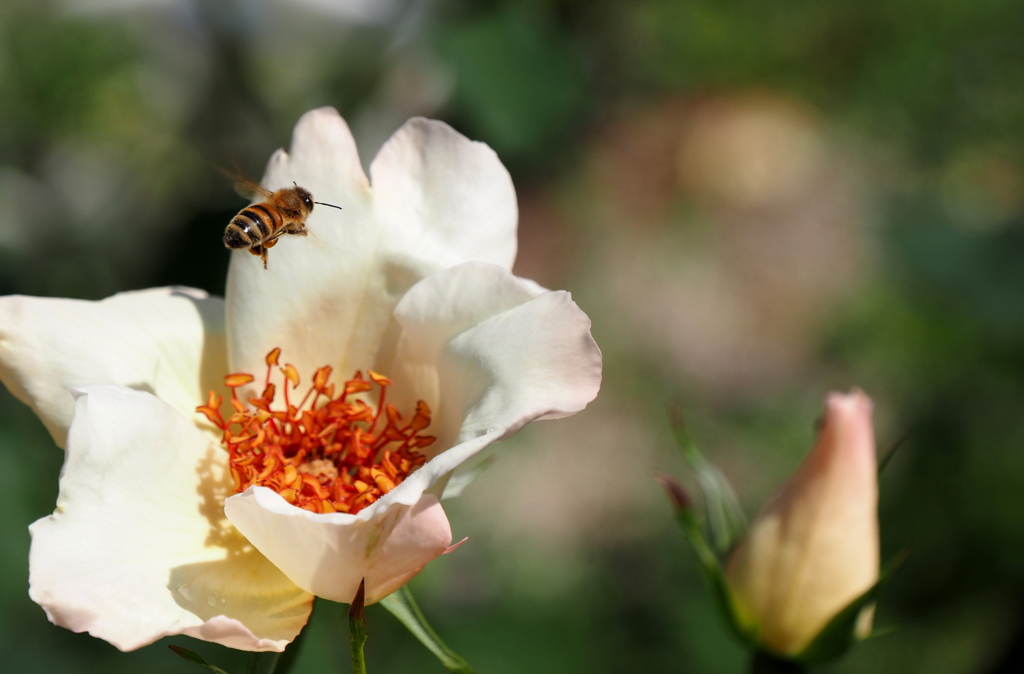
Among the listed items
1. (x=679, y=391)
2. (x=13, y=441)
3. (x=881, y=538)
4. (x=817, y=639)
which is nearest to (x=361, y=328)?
(x=817, y=639)

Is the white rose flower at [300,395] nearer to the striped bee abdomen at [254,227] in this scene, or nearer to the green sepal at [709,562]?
the striped bee abdomen at [254,227]

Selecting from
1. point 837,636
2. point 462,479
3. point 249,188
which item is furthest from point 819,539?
point 249,188

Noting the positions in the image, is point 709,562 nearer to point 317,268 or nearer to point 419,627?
point 419,627

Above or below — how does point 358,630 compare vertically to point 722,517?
above

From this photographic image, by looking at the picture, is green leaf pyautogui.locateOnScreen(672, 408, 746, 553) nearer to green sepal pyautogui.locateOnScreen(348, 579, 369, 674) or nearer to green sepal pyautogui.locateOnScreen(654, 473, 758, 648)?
green sepal pyautogui.locateOnScreen(654, 473, 758, 648)

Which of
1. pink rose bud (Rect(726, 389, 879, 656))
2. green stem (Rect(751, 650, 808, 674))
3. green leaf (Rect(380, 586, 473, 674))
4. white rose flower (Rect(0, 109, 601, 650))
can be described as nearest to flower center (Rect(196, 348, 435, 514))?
white rose flower (Rect(0, 109, 601, 650))

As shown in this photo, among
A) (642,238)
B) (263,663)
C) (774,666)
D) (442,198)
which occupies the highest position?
(442,198)
